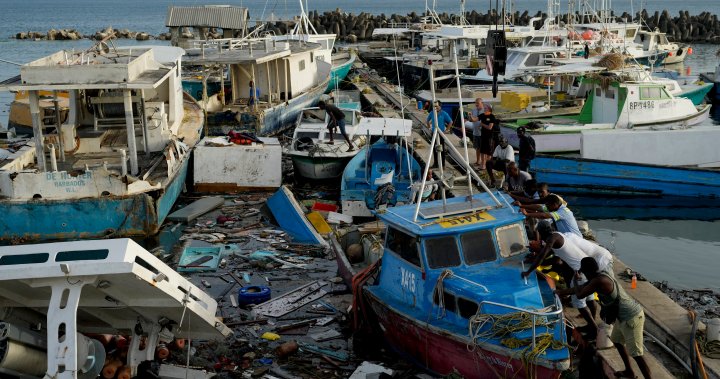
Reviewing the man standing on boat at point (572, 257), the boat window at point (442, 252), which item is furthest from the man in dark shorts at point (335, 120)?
the man standing on boat at point (572, 257)

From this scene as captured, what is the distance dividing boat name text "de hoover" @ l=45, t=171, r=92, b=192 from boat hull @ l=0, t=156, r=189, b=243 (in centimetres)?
30

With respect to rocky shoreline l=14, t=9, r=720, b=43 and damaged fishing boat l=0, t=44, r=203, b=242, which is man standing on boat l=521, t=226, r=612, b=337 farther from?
rocky shoreline l=14, t=9, r=720, b=43

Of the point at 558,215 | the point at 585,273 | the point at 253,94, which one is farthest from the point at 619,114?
the point at 585,273

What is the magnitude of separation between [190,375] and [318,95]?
876 inches

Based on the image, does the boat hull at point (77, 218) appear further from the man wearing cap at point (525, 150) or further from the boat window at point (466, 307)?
the boat window at point (466, 307)

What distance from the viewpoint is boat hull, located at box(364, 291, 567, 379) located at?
926 centimetres

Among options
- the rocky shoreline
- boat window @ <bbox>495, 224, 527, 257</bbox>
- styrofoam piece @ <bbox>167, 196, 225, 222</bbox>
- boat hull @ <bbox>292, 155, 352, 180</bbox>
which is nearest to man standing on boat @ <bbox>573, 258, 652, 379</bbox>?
boat window @ <bbox>495, 224, 527, 257</bbox>

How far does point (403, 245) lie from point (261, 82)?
19450mm

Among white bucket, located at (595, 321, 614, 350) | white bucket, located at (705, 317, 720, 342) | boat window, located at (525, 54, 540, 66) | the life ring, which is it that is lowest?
the life ring

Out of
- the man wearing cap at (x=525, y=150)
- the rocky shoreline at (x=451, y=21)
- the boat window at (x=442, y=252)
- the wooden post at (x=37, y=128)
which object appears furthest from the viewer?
the rocky shoreline at (x=451, y=21)

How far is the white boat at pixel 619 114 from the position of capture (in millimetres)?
22766

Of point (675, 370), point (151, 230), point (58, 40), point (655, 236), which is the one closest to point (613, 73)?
point (655, 236)

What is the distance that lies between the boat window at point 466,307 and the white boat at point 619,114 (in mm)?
13339

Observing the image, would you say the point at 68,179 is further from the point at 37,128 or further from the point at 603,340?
the point at 603,340
